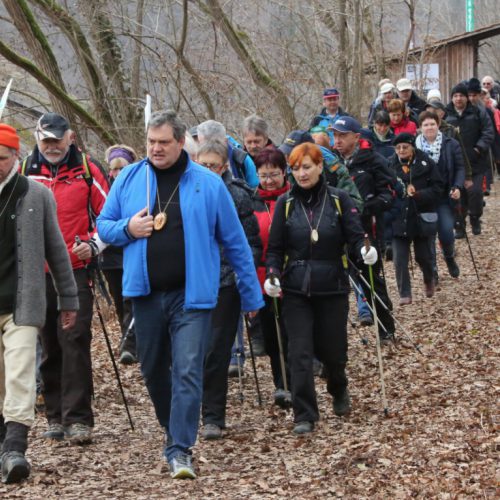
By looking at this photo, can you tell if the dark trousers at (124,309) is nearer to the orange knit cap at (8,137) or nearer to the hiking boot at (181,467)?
the orange knit cap at (8,137)

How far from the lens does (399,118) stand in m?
14.5

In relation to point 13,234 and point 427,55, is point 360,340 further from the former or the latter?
point 427,55

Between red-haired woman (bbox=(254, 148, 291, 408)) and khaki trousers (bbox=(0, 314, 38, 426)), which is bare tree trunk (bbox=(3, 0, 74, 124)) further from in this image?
khaki trousers (bbox=(0, 314, 38, 426))

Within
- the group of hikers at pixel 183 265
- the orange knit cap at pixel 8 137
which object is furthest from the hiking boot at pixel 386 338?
the orange knit cap at pixel 8 137

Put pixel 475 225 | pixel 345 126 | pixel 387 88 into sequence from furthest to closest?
1. pixel 475 225
2. pixel 387 88
3. pixel 345 126

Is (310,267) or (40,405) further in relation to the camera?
(40,405)

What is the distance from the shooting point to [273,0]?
20.5 metres

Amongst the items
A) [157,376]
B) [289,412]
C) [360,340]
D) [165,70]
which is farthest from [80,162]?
[165,70]

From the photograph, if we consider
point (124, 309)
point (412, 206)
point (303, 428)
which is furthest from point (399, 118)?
point (303, 428)

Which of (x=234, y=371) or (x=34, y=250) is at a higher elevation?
(x=34, y=250)

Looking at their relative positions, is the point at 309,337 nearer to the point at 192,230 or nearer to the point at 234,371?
the point at 192,230

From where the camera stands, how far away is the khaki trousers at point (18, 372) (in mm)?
6703

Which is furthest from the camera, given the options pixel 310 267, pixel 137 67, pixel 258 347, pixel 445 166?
pixel 137 67

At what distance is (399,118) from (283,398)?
6726mm
